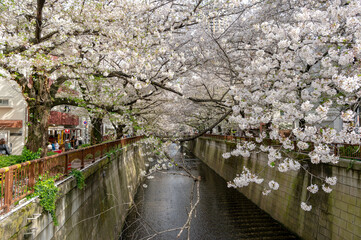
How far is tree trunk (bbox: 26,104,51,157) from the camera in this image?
28.2ft

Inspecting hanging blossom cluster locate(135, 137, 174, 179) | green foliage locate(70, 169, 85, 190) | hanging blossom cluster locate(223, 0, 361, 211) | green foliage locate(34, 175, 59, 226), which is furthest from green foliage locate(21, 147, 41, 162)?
hanging blossom cluster locate(223, 0, 361, 211)

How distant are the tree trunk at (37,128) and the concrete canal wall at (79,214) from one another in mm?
1732

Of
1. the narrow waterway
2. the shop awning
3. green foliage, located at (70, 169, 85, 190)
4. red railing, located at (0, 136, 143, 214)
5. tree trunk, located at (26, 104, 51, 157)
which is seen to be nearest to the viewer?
red railing, located at (0, 136, 143, 214)

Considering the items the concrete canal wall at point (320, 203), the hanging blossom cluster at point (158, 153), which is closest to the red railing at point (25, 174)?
the hanging blossom cluster at point (158, 153)

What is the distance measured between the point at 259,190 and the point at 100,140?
1203 centimetres

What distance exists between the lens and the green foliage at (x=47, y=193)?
18.6 feet

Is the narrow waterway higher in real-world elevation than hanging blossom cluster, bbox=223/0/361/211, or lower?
lower

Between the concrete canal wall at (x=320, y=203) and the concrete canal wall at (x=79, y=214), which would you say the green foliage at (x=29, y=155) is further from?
the concrete canal wall at (x=320, y=203)

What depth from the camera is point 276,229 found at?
14.0 metres

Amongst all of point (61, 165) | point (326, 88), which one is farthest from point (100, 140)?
point (326, 88)

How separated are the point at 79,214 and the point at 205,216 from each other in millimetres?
10385

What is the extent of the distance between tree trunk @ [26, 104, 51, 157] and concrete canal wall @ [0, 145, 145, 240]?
1.73 metres

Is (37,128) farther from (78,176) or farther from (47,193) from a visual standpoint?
(47,193)

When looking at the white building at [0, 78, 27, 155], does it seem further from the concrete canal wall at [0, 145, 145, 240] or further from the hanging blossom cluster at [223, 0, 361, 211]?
the hanging blossom cluster at [223, 0, 361, 211]
